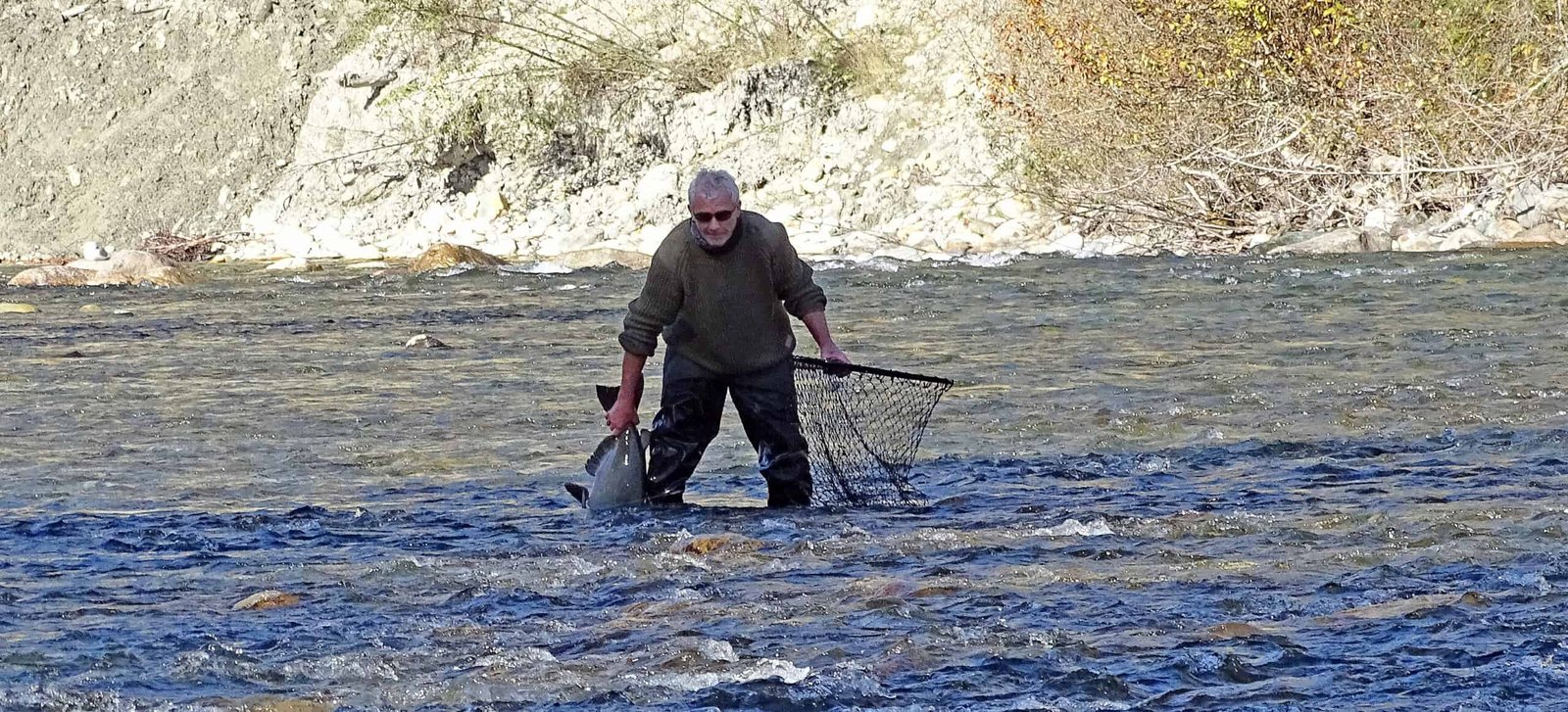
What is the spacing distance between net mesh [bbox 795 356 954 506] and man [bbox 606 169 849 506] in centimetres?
13

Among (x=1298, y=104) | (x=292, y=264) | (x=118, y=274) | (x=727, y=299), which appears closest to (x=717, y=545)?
(x=727, y=299)

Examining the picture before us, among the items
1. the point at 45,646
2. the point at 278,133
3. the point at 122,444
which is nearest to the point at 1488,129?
the point at 122,444

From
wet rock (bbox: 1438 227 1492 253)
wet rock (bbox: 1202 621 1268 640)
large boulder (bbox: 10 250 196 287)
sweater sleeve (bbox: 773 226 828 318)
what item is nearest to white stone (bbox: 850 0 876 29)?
large boulder (bbox: 10 250 196 287)

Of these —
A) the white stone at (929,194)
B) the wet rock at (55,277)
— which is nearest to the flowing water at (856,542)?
the wet rock at (55,277)

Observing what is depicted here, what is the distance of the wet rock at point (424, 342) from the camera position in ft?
45.1

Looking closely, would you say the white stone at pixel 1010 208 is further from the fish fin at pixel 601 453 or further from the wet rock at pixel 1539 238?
the fish fin at pixel 601 453

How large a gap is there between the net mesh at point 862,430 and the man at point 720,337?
13cm

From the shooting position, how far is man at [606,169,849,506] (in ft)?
22.2

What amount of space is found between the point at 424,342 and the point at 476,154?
16233mm

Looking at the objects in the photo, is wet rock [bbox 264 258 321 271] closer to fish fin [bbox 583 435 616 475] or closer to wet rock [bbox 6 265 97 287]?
wet rock [bbox 6 265 97 287]

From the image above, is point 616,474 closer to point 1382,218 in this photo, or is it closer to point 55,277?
point 1382,218

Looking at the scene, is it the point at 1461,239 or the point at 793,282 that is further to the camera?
the point at 1461,239

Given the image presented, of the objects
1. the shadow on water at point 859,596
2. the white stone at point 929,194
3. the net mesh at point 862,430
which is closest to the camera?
the shadow on water at point 859,596

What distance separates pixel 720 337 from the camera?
6.93m
